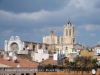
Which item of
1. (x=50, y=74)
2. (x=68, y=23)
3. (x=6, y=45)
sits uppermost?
(x=68, y=23)

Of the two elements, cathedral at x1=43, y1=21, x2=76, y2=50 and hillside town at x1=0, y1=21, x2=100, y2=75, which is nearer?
hillside town at x1=0, y1=21, x2=100, y2=75

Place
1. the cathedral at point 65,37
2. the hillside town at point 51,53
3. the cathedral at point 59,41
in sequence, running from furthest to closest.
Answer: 1. the cathedral at point 65,37
2. the cathedral at point 59,41
3. the hillside town at point 51,53

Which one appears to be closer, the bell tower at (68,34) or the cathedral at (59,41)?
the cathedral at (59,41)

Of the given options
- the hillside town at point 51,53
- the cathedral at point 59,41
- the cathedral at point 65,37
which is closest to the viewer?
the hillside town at point 51,53

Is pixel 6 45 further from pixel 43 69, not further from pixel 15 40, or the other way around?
pixel 43 69

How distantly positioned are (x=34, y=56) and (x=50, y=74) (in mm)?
32895

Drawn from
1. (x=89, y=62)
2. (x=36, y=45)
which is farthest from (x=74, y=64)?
(x=36, y=45)

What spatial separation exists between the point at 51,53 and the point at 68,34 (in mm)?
46682

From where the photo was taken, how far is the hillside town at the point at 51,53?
3808 centimetres

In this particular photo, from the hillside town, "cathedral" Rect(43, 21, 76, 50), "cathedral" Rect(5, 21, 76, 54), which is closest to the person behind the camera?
the hillside town

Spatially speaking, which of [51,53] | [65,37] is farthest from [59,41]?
[51,53]

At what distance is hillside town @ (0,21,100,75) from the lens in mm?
38075

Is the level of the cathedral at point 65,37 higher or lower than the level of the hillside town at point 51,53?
higher

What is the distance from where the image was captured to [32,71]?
4262cm
